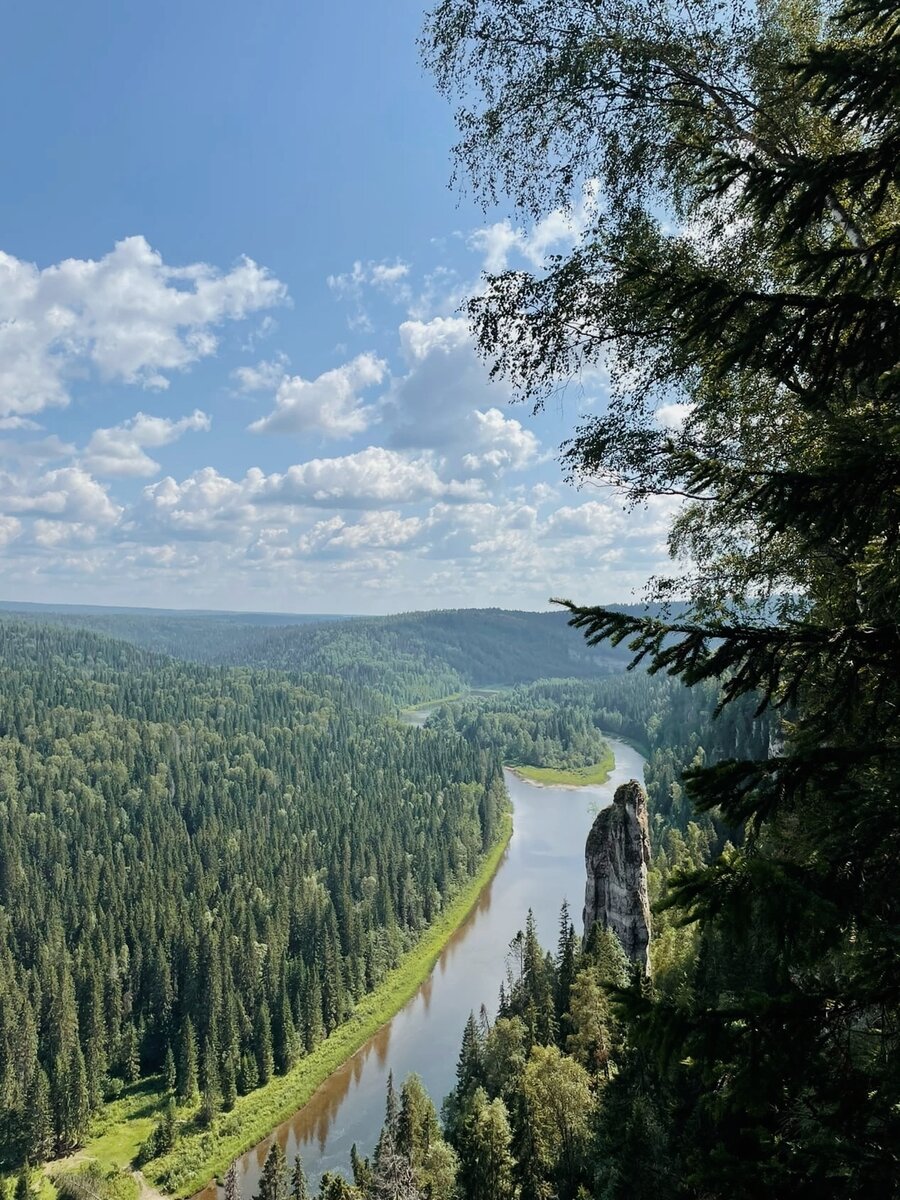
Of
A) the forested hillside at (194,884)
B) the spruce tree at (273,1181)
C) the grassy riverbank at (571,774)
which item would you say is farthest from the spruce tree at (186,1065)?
the grassy riverbank at (571,774)

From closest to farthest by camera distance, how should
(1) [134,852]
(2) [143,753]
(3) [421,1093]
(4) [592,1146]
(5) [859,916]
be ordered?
1. (5) [859,916]
2. (4) [592,1146]
3. (3) [421,1093]
4. (1) [134,852]
5. (2) [143,753]

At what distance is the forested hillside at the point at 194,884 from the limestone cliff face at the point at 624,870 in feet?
97.7

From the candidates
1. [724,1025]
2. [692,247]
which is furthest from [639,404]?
[724,1025]

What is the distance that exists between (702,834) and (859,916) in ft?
195

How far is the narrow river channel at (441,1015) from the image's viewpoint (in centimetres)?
4116

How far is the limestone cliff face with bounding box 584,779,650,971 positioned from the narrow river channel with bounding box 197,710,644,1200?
18.3m

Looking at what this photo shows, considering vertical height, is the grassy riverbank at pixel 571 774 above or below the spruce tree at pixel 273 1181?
below

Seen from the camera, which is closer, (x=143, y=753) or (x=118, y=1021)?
(x=118, y=1021)

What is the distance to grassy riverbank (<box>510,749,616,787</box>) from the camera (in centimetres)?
13538

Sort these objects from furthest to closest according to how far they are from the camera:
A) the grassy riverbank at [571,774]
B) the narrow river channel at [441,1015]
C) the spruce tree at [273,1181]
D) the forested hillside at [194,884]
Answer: the grassy riverbank at [571,774], the forested hillside at [194,884], the narrow river channel at [441,1015], the spruce tree at [273,1181]

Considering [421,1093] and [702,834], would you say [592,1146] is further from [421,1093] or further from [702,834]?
[702,834]

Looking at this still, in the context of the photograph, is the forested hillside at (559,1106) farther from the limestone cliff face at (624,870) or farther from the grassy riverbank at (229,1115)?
the grassy riverbank at (229,1115)

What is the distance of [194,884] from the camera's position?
84.2 metres

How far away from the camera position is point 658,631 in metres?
4.70
